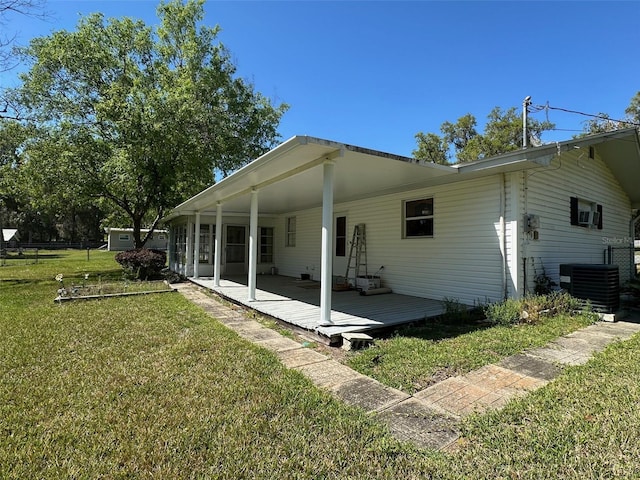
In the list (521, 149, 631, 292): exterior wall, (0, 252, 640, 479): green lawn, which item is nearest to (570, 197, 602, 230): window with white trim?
(521, 149, 631, 292): exterior wall

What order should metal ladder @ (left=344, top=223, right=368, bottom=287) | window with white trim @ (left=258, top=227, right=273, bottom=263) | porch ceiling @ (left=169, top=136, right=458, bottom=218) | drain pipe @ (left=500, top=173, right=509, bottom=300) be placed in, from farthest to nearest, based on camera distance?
window with white trim @ (left=258, top=227, right=273, bottom=263) < metal ladder @ (left=344, top=223, right=368, bottom=287) < drain pipe @ (left=500, top=173, right=509, bottom=300) < porch ceiling @ (left=169, top=136, right=458, bottom=218)

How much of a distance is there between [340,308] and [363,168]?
263 cm

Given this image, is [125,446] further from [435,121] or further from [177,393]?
[435,121]

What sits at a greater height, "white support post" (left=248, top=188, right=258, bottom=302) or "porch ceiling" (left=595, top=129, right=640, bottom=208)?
"porch ceiling" (left=595, top=129, right=640, bottom=208)

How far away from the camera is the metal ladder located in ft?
30.6

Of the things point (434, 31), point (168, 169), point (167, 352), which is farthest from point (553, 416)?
point (168, 169)

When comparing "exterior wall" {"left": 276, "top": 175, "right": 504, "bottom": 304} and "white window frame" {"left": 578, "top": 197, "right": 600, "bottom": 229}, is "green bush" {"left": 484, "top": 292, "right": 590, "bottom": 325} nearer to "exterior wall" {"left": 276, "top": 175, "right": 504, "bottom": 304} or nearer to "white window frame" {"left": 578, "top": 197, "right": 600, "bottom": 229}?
"exterior wall" {"left": 276, "top": 175, "right": 504, "bottom": 304}

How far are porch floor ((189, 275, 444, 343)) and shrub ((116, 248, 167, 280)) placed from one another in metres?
4.01

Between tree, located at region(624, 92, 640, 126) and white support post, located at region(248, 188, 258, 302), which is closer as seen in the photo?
white support post, located at region(248, 188, 258, 302)

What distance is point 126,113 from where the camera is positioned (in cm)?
1332

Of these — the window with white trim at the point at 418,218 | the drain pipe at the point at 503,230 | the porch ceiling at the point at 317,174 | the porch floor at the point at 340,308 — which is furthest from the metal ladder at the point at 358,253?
the drain pipe at the point at 503,230

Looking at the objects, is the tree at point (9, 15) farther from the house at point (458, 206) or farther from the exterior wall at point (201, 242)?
the exterior wall at point (201, 242)

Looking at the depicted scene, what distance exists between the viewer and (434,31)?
32.8 ft

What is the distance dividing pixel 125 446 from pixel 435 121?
3029 cm
